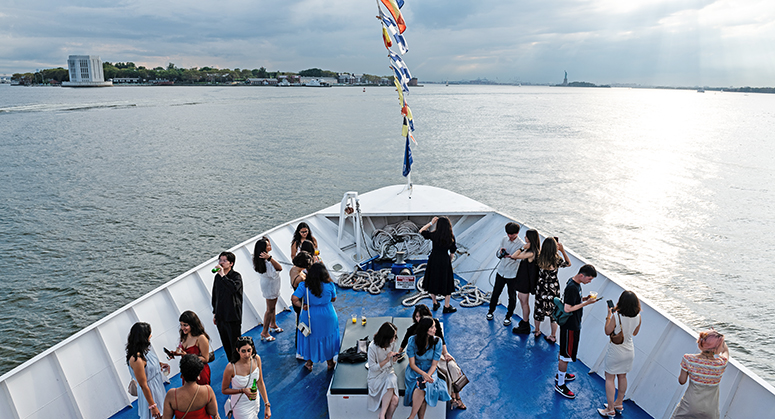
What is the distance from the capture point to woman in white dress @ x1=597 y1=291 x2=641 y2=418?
14.5 feet

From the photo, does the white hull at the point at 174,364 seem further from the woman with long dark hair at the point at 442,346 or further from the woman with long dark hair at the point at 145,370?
the woman with long dark hair at the point at 442,346

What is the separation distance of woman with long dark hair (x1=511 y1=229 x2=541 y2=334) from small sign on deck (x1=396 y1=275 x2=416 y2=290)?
206cm

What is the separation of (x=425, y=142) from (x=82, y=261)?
35.0 meters

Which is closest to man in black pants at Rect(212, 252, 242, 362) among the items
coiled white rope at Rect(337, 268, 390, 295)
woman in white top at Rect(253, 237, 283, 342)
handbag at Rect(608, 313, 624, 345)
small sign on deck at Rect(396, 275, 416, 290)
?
woman in white top at Rect(253, 237, 283, 342)

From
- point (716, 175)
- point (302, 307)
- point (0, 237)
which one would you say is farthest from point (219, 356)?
point (716, 175)

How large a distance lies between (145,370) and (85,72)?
196594 millimetres

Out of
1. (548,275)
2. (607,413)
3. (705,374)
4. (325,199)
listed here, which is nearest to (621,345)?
(705,374)

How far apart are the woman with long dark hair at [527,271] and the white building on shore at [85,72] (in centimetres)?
18378

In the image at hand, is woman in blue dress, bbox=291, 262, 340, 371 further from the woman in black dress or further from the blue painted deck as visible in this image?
the woman in black dress

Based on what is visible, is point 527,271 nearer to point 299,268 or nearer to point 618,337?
point 618,337

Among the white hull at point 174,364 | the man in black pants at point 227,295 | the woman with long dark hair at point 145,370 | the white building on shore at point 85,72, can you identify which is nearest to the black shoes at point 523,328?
the white hull at point 174,364

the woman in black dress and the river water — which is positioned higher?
the woman in black dress

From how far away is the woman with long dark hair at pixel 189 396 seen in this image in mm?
3588

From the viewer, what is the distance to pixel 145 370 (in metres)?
4.11
